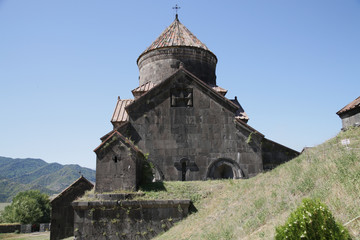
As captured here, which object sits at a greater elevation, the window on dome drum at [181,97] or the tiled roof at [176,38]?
the tiled roof at [176,38]

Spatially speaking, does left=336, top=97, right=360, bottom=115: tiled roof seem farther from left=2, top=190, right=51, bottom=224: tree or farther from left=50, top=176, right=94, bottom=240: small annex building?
left=2, top=190, right=51, bottom=224: tree

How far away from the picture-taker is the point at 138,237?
7.48 m

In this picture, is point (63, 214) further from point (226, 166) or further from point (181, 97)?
point (226, 166)

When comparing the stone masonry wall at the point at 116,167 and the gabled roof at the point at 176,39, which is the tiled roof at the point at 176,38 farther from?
the stone masonry wall at the point at 116,167

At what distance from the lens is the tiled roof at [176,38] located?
13.2 metres

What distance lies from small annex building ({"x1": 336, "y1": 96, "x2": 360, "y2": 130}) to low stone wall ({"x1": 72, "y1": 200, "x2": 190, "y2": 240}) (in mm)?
6618

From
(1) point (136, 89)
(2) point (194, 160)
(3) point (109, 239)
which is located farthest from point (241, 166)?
(1) point (136, 89)

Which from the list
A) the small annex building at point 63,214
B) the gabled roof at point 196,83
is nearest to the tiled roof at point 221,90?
the gabled roof at point 196,83

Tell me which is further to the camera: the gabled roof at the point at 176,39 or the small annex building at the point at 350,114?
the gabled roof at the point at 176,39

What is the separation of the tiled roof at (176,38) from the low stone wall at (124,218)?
7.53 metres

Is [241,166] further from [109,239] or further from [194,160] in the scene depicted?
[109,239]

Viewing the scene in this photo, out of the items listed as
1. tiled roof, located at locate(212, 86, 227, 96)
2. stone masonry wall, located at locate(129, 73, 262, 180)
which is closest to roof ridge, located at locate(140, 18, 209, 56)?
tiled roof, located at locate(212, 86, 227, 96)

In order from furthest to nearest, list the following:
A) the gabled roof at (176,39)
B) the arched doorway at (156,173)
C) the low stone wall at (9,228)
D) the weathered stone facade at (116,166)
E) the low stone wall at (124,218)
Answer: the low stone wall at (9,228), the gabled roof at (176,39), the arched doorway at (156,173), the weathered stone facade at (116,166), the low stone wall at (124,218)

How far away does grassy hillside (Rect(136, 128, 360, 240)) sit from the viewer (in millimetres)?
4504
